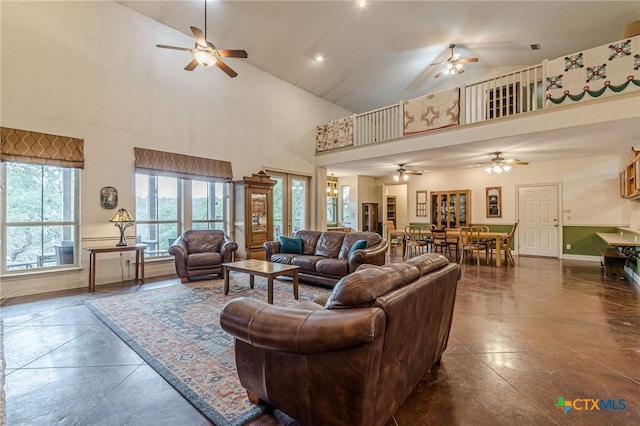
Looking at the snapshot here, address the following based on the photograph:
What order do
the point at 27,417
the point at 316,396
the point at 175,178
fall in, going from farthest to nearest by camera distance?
the point at 175,178 < the point at 27,417 < the point at 316,396

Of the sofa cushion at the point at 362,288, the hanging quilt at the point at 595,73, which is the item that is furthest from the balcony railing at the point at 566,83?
the sofa cushion at the point at 362,288

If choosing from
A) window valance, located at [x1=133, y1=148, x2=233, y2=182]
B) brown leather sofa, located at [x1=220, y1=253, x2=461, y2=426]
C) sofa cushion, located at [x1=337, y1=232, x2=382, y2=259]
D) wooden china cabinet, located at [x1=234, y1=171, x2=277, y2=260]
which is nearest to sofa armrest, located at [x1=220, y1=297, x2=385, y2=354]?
brown leather sofa, located at [x1=220, y1=253, x2=461, y2=426]

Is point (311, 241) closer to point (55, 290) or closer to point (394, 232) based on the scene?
point (394, 232)

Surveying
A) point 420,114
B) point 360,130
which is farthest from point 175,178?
point 420,114

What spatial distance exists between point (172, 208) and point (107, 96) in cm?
221

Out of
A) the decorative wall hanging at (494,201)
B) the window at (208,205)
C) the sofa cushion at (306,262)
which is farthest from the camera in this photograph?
the decorative wall hanging at (494,201)

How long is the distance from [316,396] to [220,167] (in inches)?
228

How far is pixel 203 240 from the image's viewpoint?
5473mm

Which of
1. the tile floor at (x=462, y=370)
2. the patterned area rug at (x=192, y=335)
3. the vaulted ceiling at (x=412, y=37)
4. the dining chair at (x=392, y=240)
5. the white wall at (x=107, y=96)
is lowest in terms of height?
the tile floor at (x=462, y=370)

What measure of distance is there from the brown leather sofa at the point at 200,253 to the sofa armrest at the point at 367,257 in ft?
7.52

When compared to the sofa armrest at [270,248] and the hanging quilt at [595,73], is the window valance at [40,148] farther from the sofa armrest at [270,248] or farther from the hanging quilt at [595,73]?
the hanging quilt at [595,73]

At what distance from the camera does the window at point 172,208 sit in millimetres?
5523

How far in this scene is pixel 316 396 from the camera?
137 centimetres

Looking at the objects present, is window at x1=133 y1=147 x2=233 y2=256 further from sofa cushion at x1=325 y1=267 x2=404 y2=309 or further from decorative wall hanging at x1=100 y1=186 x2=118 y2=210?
sofa cushion at x1=325 y1=267 x2=404 y2=309
